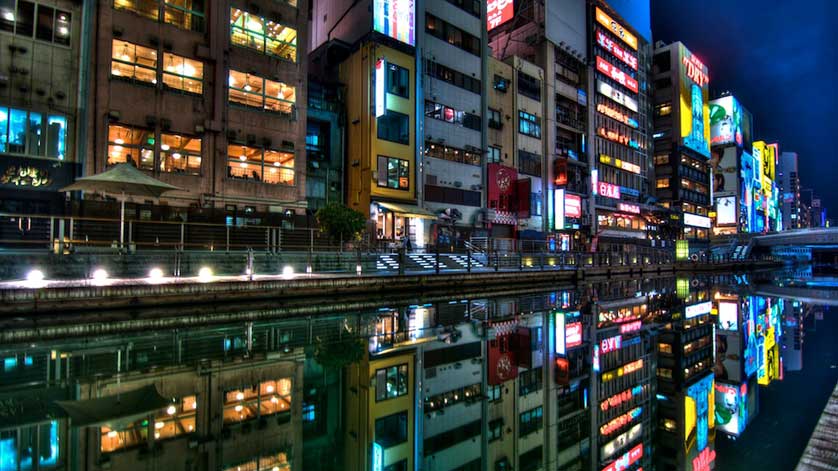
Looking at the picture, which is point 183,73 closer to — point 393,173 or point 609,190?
point 393,173

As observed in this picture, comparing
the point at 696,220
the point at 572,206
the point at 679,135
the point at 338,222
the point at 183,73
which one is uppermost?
the point at 679,135

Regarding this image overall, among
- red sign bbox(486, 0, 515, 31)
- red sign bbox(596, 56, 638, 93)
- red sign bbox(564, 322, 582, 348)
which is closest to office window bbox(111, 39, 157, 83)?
red sign bbox(564, 322, 582, 348)

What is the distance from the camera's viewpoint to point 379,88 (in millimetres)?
34000

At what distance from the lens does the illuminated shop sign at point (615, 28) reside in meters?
59.3

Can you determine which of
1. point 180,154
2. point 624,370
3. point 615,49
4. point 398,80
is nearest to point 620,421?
point 624,370

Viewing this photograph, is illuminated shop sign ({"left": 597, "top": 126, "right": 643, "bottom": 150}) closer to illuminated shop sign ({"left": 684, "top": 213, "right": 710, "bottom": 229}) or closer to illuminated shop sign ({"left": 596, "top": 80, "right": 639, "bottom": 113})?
illuminated shop sign ({"left": 596, "top": 80, "right": 639, "bottom": 113})

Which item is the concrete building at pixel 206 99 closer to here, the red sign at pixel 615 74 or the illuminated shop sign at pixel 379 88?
the illuminated shop sign at pixel 379 88

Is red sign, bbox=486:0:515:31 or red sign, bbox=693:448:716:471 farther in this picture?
red sign, bbox=486:0:515:31

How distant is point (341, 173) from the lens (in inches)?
1403

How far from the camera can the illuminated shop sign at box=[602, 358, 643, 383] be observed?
27.5 feet

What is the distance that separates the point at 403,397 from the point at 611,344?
253 inches

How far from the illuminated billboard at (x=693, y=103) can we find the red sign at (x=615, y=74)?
16433 mm

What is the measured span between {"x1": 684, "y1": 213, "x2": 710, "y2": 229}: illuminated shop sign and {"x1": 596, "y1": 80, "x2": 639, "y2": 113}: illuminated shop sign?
22.3 metres

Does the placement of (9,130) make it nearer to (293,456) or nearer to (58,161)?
(58,161)
